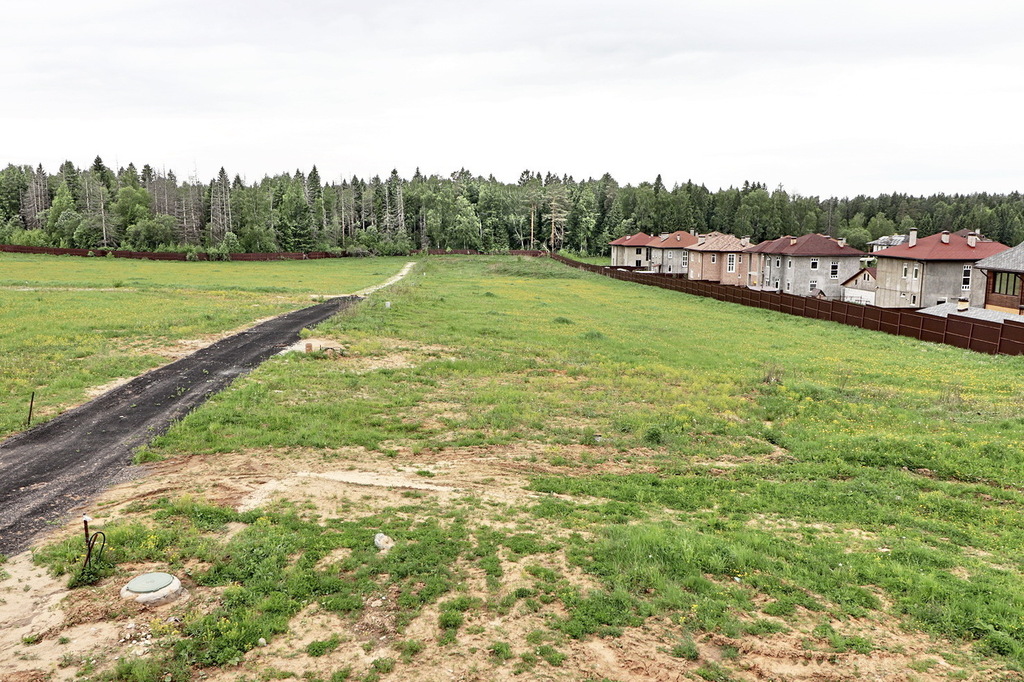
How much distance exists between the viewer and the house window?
43.9m

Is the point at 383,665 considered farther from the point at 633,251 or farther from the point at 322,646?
the point at 633,251

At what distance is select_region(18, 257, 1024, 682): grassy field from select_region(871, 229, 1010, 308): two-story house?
3422cm

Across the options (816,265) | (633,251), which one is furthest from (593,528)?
(633,251)

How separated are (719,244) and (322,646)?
8356 cm

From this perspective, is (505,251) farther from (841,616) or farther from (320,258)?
(841,616)

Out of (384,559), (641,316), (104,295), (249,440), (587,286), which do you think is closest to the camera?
(384,559)

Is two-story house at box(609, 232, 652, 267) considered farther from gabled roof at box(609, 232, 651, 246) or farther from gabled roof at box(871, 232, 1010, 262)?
gabled roof at box(871, 232, 1010, 262)

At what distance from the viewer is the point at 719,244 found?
275 ft

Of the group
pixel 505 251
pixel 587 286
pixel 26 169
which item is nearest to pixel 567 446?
pixel 587 286

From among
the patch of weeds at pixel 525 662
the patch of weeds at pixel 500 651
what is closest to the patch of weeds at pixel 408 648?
the patch of weeds at pixel 500 651

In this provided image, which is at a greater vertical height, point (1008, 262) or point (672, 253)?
point (672, 253)

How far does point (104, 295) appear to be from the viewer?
42188 millimetres

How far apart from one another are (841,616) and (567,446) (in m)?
8.09

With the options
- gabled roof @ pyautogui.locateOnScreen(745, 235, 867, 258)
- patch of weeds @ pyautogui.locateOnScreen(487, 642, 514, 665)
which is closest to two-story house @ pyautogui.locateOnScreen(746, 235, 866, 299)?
gabled roof @ pyautogui.locateOnScreen(745, 235, 867, 258)
